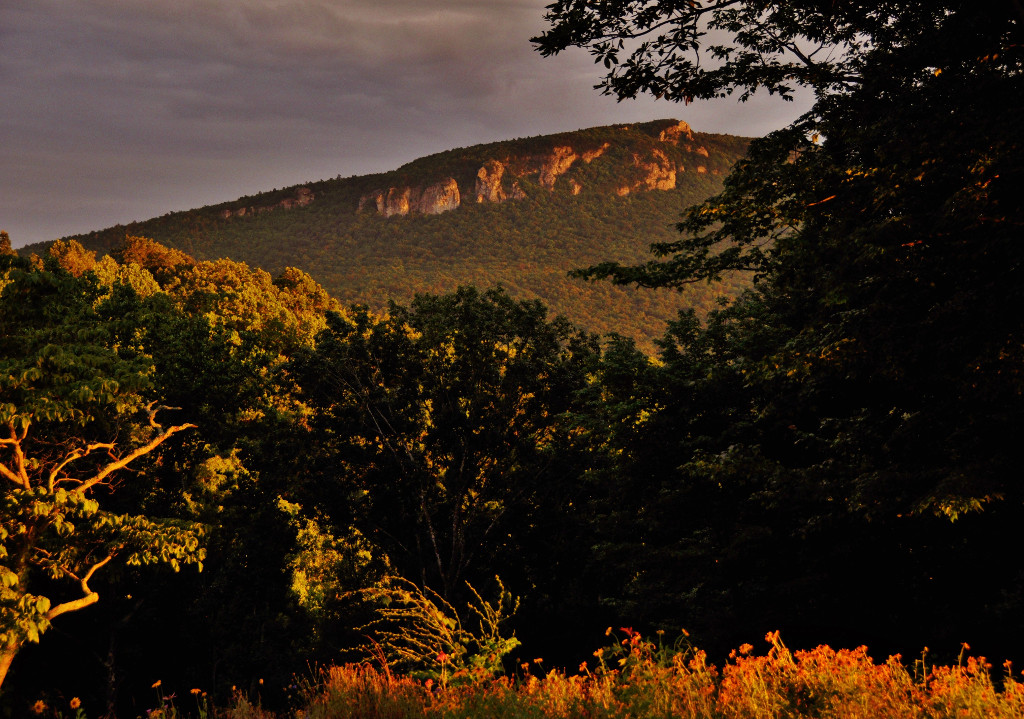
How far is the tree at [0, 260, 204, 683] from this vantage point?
10.7 m

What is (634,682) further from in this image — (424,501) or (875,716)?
(424,501)

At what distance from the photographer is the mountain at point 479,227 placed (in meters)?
104

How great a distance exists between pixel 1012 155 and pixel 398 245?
140 meters

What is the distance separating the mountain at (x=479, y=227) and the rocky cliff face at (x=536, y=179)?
0.39 meters

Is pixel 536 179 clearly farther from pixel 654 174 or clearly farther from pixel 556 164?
pixel 654 174

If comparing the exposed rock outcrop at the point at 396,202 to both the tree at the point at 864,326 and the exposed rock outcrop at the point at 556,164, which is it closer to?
the exposed rock outcrop at the point at 556,164

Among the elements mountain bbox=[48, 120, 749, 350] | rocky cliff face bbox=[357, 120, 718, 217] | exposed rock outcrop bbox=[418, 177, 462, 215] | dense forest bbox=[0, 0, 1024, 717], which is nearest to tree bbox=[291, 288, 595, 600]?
dense forest bbox=[0, 0, 1024, 717]

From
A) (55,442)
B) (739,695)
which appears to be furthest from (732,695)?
(55,442)

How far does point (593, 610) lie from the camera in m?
16.8

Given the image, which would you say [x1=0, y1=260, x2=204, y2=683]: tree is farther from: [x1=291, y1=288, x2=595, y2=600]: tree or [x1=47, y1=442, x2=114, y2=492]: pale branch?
[x1=291, y1=288, x2=595, y2=600]: tree

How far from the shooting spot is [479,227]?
152500 mm

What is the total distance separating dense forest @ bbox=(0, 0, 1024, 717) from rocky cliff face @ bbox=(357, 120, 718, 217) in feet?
512

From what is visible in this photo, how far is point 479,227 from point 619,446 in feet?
467

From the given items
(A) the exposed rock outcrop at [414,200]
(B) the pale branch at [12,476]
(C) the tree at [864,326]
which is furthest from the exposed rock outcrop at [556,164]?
(B) the pale branch at [12,476]
